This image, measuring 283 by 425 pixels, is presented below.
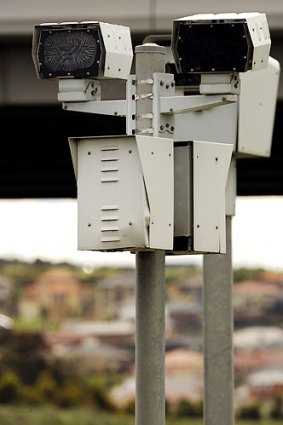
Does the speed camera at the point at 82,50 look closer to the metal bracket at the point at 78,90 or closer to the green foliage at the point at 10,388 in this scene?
the metal bracket at the point at 78,90

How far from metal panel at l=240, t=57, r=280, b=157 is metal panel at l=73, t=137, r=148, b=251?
318 cm

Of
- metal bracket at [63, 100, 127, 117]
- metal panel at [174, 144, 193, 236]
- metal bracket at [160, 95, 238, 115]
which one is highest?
metal bracket at [160, 95, 238, 115]

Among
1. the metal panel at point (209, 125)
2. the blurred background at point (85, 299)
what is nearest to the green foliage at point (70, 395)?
the blurred background at point (85, 299)

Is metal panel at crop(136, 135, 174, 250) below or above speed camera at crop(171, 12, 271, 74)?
below

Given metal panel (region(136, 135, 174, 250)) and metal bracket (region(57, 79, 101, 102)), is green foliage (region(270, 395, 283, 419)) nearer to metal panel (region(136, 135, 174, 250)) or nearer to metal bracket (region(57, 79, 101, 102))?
metal bracket (region(57, 79, 101, 102))

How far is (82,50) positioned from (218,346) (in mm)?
4521

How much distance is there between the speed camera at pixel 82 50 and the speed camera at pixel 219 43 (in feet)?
1.21

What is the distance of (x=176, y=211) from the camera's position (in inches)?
463

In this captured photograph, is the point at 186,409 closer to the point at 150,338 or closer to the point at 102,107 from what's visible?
the point at 102,107

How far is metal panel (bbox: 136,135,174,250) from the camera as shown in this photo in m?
11.4

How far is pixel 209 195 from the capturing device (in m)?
11.8

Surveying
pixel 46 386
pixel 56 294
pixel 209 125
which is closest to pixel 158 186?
pixel 209 125

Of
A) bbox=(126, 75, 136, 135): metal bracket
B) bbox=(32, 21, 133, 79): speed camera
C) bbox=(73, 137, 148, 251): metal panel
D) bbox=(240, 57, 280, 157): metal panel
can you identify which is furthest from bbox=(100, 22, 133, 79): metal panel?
bbox=(240, 57, 280, 157): metal panel

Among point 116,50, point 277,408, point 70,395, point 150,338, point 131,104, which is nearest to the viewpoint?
point 150,338
